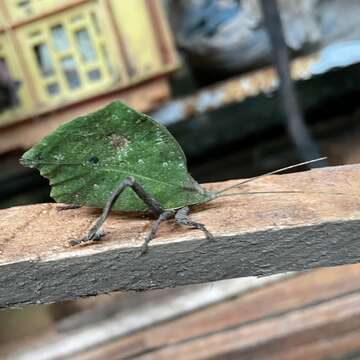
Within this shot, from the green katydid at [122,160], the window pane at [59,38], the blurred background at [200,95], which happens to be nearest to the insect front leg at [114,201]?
the green katydid at [122,160]

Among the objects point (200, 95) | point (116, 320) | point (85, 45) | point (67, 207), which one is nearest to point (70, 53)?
point (85, 45)

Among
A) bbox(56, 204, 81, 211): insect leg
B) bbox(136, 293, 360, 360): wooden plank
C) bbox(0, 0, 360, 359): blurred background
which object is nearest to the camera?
bbox(56, 204, 81, 211): insect leg

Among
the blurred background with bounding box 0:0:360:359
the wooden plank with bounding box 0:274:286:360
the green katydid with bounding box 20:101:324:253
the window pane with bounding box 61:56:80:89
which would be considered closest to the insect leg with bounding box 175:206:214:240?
the green katydid with bounding box 20:101:324:253

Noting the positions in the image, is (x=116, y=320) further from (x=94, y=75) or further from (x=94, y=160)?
(x=94, y=160)

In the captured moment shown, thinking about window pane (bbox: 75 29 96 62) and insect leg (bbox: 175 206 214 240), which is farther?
window pane (bbox: 75 29 96 62)

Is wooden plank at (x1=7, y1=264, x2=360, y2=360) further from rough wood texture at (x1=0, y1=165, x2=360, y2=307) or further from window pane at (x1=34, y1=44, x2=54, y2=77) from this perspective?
rough wood texture at (x1=0, y1=165, x2=360, y2=307)

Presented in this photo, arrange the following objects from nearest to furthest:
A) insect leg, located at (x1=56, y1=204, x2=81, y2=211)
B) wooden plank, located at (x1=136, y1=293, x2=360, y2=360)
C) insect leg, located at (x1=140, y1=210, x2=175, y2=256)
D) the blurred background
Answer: insect leg, located at (x1=140, y1=210, x2=175, y2=256)
insect leg, located at (x1=56, y1=204, x2=81, y2=211)
the blurred background
wooden plank, located at (x1=136, y1=293, x2=360, y2=360)

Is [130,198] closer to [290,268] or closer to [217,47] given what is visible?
[290,268]
